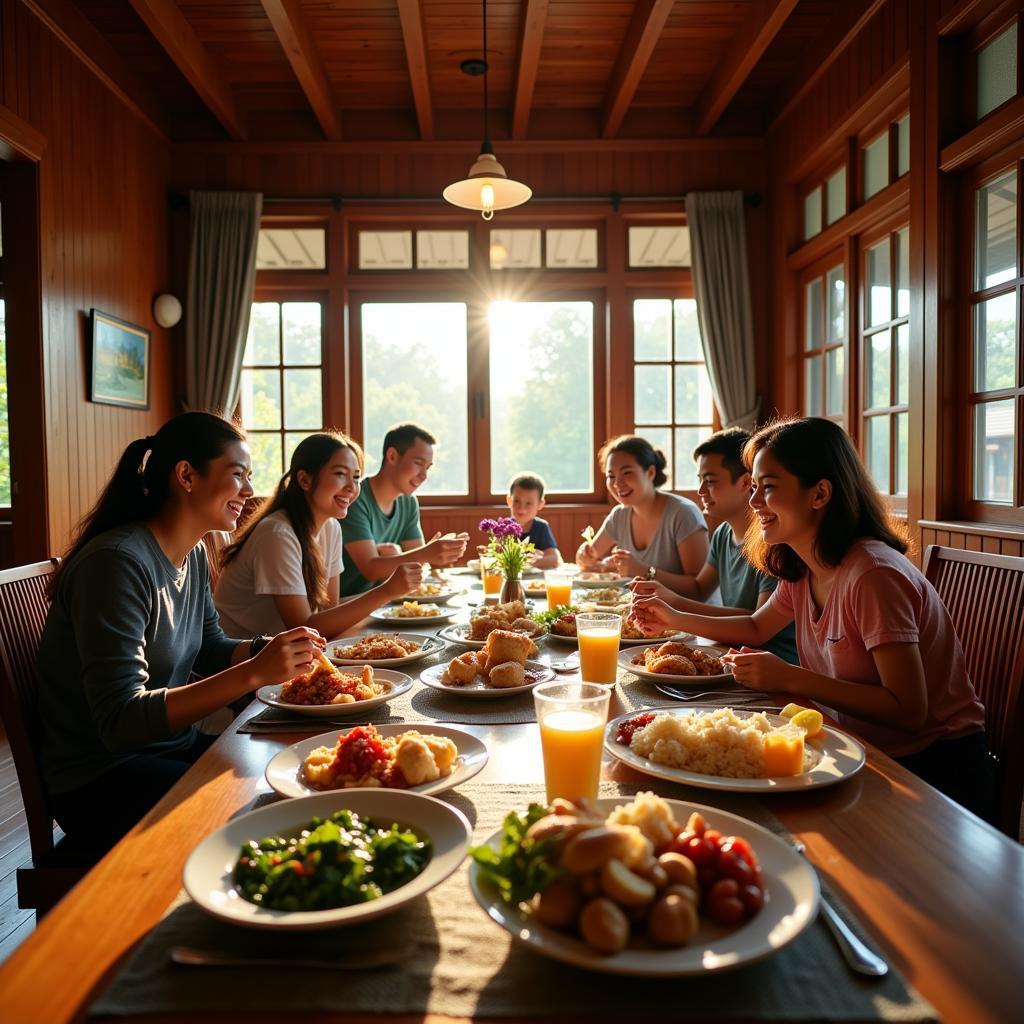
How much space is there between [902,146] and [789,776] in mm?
3721

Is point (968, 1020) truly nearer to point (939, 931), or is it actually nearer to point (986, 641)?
point (939, 931)

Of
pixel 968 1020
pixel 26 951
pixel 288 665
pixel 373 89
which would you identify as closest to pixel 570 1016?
pixel 968 1020

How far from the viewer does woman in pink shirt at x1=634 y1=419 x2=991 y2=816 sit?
1348mm

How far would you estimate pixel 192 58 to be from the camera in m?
4.03

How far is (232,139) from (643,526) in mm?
3740

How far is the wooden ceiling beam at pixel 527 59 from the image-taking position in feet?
12.1

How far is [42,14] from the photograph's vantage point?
138 inches

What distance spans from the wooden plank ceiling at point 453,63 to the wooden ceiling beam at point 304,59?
1cm

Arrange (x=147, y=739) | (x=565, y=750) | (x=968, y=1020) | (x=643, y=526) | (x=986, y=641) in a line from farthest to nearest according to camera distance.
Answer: (x=643, y=526) → (x=986, y=641) → (x=147, y=739) → (x=565, y=750) → (x=968, y=1020)

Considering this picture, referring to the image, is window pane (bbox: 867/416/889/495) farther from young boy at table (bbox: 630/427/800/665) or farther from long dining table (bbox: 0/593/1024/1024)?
long dining table (bbox: 0/593/1024/1024)

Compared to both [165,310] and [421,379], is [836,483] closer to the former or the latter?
[421,379]

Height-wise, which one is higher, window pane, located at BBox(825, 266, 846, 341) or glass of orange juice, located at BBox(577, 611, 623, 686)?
window pane, located at BBox(825, 266, 846, 341)

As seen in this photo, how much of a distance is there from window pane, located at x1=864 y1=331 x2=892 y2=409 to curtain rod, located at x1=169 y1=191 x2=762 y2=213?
5.04ft

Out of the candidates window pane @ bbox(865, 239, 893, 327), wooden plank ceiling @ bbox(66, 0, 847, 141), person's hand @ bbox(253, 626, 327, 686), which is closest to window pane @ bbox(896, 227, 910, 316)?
window pane @ bbox(865, 239, 893, 327)
